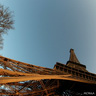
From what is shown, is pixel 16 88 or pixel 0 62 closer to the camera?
pixel 0 62

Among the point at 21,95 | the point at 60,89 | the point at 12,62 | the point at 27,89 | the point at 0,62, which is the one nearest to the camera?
the point at 0,62

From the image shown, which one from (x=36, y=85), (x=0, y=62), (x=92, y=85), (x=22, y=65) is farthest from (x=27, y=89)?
(x=92, y=85)

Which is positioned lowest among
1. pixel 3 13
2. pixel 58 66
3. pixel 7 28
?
pixel 58 66

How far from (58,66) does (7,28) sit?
980cm

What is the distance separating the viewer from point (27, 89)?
50.7 ft

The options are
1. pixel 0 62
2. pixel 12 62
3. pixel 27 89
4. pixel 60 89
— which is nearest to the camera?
pixel 0 62

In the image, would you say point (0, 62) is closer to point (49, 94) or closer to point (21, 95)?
point (21, 95)

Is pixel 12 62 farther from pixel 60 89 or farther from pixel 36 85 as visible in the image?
pixel 60 89

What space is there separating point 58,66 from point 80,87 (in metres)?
4.86

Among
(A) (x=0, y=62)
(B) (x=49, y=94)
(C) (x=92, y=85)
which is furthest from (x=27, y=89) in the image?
(C) (x=92, y=85)

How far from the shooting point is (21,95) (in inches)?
551

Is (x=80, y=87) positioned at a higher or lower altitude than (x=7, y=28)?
lower

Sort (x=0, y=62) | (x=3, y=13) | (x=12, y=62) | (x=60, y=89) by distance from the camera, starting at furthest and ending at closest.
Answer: (x=60, y=89), (x=3, y=13), (x=12, y=62), (x=0, y=62)

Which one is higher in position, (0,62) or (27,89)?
(0,62)
